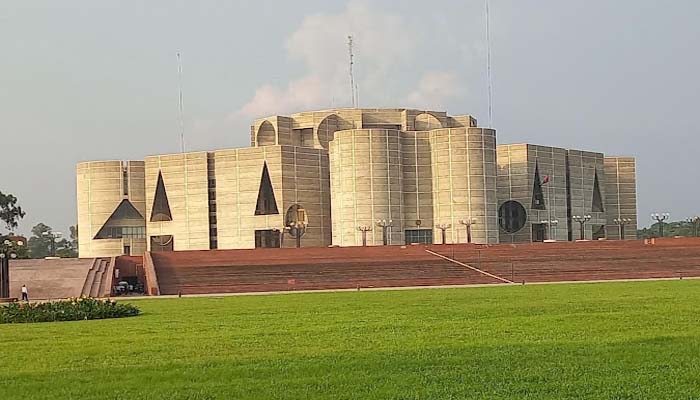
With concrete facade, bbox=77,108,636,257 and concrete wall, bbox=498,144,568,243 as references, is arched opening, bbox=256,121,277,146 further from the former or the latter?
concrete wall, bbox=498,144,568,243

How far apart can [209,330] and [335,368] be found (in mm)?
6968

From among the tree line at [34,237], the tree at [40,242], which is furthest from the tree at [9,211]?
the tree at [40,242]

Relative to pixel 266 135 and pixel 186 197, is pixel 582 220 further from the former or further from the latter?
pixel 186 197

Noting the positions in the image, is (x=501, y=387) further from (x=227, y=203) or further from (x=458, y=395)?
(x=227, y=203)

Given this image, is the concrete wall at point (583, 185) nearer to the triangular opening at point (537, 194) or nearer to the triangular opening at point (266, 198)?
the triangular opening at point (537, 194)

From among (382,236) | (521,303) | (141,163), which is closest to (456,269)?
(521,303)

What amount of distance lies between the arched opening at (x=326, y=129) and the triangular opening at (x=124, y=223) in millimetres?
17316

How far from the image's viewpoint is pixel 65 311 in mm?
23328

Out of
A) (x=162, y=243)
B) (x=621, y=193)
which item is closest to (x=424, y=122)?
(x=621, y=193)

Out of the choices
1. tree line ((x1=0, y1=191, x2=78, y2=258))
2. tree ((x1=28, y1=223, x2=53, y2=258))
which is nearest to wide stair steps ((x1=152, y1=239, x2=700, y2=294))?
tree line ((x1=0, y1=191, x2=78, y2=258))

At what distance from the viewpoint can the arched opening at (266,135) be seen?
284 ft

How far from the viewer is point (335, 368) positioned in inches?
443

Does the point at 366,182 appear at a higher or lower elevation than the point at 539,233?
higher

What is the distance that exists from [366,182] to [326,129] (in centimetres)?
1266
